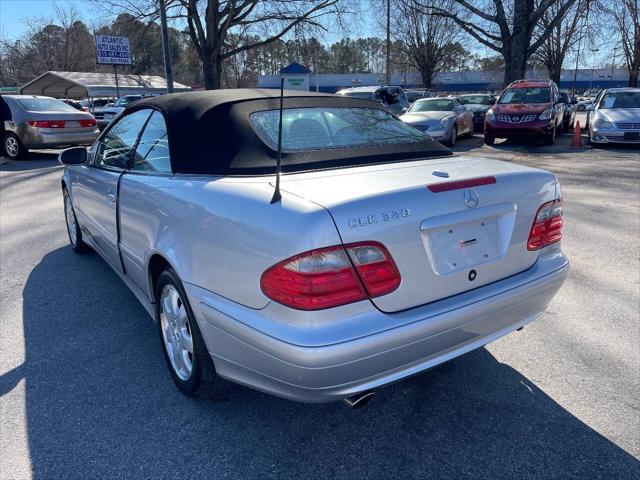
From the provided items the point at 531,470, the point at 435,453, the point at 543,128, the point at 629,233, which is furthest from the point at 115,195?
the point at 543,128

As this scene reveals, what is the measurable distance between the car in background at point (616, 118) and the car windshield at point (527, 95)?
1.35 m

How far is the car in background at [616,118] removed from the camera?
40.5 feet

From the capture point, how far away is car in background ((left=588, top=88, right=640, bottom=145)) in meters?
12.3

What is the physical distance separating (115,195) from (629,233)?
17.5 ft

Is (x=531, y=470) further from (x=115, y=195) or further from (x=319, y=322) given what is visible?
(x=115, y=195)

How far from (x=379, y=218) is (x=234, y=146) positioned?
3.23 feet

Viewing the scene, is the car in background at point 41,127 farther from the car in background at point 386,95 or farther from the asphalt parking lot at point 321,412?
the asphalt parking lot at point 321,412

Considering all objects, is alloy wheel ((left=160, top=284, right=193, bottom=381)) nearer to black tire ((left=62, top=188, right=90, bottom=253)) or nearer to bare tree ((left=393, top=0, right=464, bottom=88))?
black tire ((left=62, top=188, right=90, bottom=253))

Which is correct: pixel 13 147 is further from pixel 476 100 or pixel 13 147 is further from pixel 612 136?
pixel 476 100

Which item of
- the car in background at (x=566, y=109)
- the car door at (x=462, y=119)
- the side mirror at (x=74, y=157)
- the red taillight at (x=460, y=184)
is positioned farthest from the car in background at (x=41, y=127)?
the car in background at (x=566, y=109)

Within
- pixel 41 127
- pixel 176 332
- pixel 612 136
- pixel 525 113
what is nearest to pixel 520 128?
pixel 525 113

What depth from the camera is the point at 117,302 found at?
390 cm

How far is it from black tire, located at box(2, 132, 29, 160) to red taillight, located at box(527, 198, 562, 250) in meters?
13.3

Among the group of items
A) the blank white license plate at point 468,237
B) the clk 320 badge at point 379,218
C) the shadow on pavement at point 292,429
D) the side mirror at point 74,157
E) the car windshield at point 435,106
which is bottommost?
the shadow on pavement at point 292,429
